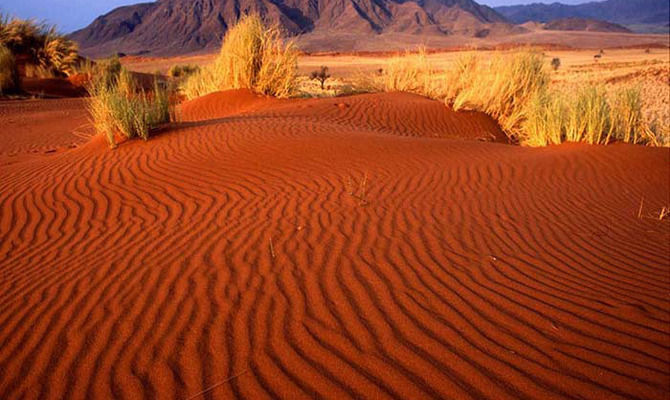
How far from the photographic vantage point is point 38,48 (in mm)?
22188

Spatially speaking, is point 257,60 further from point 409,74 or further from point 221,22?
point 221,22

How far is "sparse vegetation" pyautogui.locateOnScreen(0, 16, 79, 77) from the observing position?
21.0 metres

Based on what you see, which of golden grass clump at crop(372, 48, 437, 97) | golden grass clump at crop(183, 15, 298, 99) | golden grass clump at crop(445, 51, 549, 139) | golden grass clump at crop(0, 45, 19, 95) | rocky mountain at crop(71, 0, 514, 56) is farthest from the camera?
rocky mountain at crop(71, 0, 514, 56)

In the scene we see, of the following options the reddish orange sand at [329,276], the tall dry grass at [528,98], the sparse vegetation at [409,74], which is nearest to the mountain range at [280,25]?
the sparse vegetation at [409,74]

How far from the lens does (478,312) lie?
329 cm

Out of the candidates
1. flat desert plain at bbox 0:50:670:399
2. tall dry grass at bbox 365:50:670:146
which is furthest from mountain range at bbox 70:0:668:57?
flat desert plain at bbox 0:50:670:399

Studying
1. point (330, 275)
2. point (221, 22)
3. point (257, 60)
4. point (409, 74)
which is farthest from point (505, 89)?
point (221, 22)

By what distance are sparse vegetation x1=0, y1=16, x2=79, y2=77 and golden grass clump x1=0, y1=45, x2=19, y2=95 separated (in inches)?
139

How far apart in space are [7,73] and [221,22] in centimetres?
9597

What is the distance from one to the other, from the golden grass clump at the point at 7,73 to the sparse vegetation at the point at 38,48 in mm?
3530

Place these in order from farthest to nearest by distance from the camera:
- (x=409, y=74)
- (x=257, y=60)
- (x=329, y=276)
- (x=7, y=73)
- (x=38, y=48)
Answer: (x=38, y=48), (x=7, y=73), (x=409, y=74), (x=257, y=60), (x=329, y=276)

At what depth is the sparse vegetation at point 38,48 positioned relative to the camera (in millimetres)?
20953

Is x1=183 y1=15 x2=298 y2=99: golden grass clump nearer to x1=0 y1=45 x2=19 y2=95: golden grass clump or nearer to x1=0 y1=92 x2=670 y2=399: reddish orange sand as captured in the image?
x1=0 y1=92 x2=670 y2=399: reddish orange sand

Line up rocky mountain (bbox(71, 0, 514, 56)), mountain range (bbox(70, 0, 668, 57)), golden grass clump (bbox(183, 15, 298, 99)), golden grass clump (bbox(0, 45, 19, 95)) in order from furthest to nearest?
rocky mountain (bbox(71, 0, 514, 56)) → mountain range (bbox(70, 0, 668, 57)) → golden grass clump (bbox(0, 45, 19, 95)) → golden grass clump (bbox(183, 15, 298, 99))
